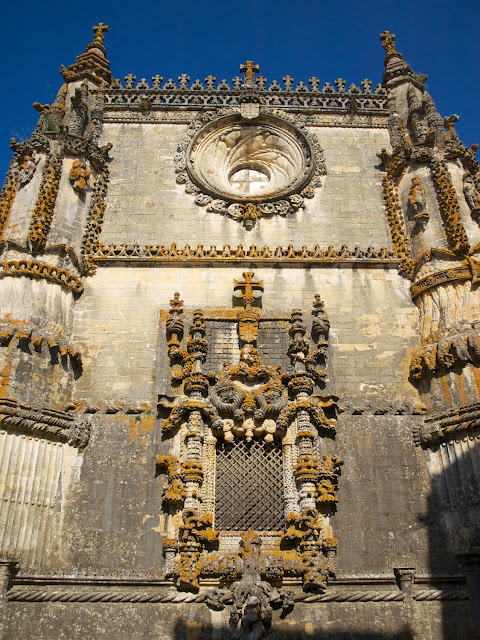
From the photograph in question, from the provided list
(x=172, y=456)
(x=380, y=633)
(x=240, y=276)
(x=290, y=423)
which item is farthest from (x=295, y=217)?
(x=380, y=633)

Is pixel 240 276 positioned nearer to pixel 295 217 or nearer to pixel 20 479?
pixel 295 217

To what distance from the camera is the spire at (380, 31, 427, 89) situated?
1645cm

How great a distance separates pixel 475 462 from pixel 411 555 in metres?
1.90

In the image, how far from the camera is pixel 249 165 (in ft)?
53.0

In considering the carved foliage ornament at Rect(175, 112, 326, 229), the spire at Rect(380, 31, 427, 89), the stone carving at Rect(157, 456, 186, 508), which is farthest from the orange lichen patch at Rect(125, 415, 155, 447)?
the spire at Rect(380, 31, 427, 89)

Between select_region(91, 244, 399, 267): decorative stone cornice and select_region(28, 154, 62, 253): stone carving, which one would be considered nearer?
select_region(28, 154, 62, 253): stone carving

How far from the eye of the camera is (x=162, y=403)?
1088 centimetres

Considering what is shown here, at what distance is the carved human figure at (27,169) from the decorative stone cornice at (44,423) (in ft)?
18.1

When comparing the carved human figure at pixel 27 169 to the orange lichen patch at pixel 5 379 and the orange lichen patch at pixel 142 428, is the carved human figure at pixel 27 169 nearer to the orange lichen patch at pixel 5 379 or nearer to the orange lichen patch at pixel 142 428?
the orange lichen patch at pixel 5 379

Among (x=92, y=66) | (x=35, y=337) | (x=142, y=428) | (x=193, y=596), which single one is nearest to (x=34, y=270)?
(x=35, y=337)

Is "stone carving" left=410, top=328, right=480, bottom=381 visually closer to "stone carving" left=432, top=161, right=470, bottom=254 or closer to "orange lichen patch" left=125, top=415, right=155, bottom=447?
"stone carving" left=432, top=161, right=470, bottom=254

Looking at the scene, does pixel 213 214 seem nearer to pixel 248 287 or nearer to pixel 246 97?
pixel 248 287

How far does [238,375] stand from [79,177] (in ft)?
19.8

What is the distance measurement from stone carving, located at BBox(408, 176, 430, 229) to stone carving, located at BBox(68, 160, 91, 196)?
7.47 meters
